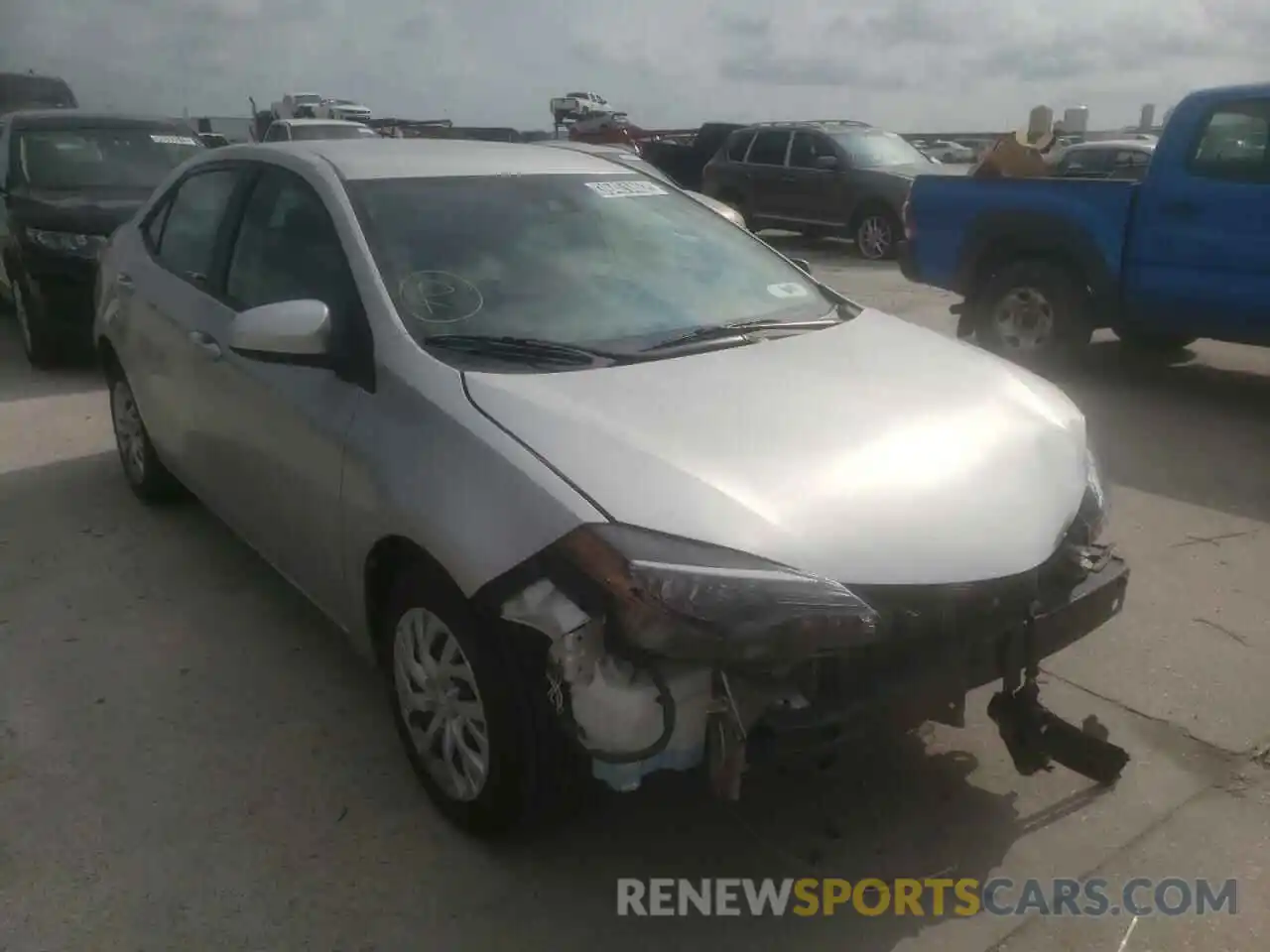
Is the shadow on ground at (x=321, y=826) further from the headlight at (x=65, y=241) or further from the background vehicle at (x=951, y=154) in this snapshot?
the background vehicle at (x=951, y=154)

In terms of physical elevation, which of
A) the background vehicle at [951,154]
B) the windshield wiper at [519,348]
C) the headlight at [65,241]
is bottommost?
the background vehicle at [951,154]

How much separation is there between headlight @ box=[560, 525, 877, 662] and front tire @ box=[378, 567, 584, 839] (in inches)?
11.0

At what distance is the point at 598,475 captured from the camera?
8.00 ft

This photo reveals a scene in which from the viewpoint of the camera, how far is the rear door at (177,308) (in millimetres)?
4152

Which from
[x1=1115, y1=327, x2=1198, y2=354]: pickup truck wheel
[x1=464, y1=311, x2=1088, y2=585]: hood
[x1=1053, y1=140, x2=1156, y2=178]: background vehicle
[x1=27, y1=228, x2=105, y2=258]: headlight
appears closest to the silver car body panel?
[x1=464, y1=311, x2=1088, y2=585]: hood

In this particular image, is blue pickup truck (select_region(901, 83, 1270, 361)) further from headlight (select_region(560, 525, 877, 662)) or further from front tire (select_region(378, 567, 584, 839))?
front tire (select_region(378, 567, 584, 839))

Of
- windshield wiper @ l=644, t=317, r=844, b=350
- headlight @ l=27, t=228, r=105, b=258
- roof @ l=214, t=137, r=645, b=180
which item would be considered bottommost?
headlight @ l=27, t=228, r=105, b=258

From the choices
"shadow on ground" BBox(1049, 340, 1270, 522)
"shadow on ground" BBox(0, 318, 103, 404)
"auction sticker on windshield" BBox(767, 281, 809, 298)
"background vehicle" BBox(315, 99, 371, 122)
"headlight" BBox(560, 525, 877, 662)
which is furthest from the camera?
"background vehicle" BBox(315, 99, 371, 122)

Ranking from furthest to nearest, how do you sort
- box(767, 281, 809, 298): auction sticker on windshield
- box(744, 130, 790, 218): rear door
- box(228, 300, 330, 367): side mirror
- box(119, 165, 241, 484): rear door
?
box(744, 130, 790, 218): rear door → box(119, 165, 241, 484): rear door → box(767, 281, 809, 298): auction sticker on windshield → box(228, 300, 330, 367): side mirror

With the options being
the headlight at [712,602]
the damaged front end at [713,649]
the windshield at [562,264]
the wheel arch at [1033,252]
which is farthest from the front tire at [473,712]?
the wheel arch at [1033,252]

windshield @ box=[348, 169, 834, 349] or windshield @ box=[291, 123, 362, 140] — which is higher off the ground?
windshield @ box=[348, 169, 834, 349]

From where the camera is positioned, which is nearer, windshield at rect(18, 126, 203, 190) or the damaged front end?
the damaged front end

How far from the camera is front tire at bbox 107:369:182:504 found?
509cm

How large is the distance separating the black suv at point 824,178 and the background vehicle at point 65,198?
9.02 m
